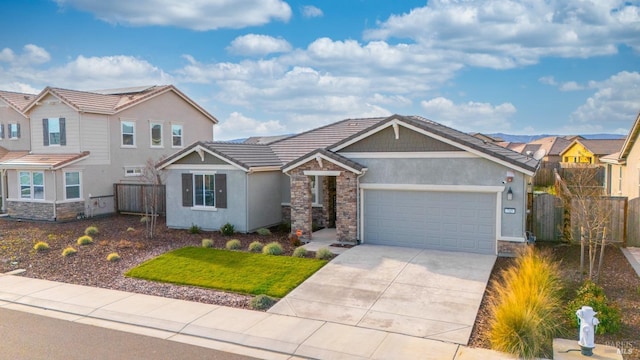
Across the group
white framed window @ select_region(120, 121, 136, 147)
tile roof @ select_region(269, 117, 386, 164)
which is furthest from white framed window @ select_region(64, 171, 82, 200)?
tile roof @ select_region(269, 117, 386, 164)

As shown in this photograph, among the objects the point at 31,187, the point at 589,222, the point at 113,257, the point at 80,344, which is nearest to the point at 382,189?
the point at 589,222

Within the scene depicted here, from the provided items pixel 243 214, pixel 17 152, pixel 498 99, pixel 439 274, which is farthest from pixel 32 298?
pixel 498 99

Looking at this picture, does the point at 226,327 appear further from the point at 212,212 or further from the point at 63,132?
the point at 63,132

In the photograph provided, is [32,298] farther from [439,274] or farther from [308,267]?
[439,274]

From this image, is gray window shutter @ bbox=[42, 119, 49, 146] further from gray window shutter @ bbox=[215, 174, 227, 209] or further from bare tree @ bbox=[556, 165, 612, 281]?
Result: bare tree @ bbox=[556, 165, 612, 281]

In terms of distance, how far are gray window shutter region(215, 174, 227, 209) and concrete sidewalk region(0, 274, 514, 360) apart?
7407 millimetres

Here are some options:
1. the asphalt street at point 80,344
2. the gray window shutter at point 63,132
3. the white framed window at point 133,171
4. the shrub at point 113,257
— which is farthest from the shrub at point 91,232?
the asphalt street at point 80,344

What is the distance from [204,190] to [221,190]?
3.24ft

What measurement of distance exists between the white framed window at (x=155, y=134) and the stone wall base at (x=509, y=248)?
20647 millimetres

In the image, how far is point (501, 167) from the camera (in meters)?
14.5

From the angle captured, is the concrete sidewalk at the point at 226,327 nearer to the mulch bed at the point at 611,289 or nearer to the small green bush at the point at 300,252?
the mulch bed at the point at 611,289

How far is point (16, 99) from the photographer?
93.0 ft

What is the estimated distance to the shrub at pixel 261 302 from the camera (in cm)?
1048

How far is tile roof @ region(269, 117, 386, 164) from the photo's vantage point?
21.2 metres
